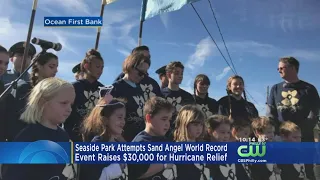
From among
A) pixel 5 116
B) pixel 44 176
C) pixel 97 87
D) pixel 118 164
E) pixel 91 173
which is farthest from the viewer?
pixel 97 87

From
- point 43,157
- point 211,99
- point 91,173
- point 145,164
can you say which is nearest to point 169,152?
point 145,164

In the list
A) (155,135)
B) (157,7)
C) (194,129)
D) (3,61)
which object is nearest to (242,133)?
(194,129)

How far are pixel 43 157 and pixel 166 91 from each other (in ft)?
8.14

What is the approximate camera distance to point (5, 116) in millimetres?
3252

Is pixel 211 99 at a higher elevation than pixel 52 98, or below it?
higher

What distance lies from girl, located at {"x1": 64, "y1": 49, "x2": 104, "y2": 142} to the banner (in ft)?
1.92

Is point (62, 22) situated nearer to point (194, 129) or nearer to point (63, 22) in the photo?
point (63, 22)

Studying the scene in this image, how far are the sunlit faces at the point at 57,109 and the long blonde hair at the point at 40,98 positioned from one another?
3 centimetres

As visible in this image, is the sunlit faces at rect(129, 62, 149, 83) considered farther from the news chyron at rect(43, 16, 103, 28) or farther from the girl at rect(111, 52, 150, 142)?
the news chyron at rect(43, 16, 103, 28)

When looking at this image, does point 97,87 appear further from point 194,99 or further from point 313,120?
point 313,120

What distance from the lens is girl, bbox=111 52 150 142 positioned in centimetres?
385

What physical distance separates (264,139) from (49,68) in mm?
2900

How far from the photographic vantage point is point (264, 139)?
4.41 metres

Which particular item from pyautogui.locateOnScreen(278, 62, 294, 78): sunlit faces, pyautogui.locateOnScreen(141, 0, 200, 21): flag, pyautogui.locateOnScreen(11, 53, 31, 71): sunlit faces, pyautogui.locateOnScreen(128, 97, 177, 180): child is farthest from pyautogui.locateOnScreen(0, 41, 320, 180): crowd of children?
pyautogui.locateOnScreen(141, 0, 200, 21): flag
